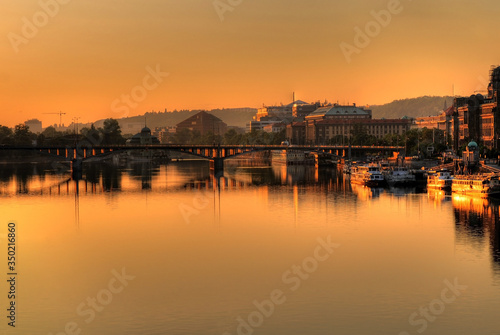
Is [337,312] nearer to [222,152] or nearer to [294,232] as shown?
[294,232]

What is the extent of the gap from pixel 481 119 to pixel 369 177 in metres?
49.5

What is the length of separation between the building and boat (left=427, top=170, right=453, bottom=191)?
1533 inches

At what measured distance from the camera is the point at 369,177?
127875mm

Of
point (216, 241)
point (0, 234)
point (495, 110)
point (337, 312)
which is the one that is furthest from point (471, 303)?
point (495, 110)

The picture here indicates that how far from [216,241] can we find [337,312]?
80.8 feet

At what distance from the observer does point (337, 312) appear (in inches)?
1692

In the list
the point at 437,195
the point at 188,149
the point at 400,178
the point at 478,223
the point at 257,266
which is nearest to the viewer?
the point at 257,266

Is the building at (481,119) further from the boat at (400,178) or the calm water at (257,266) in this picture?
the calm water at (257,266)

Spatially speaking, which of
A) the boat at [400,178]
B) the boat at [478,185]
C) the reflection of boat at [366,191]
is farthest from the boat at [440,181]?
the reflection of boat at [366,191]

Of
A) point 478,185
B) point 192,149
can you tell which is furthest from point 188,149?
point 478,185

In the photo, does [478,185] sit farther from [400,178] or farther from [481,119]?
A: [481,119]

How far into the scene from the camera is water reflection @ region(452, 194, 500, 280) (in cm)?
6291

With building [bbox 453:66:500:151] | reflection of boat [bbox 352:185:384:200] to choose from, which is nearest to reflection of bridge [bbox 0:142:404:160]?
building [bbox 453:66:500:151]

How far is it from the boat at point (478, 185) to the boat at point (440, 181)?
173 inches
